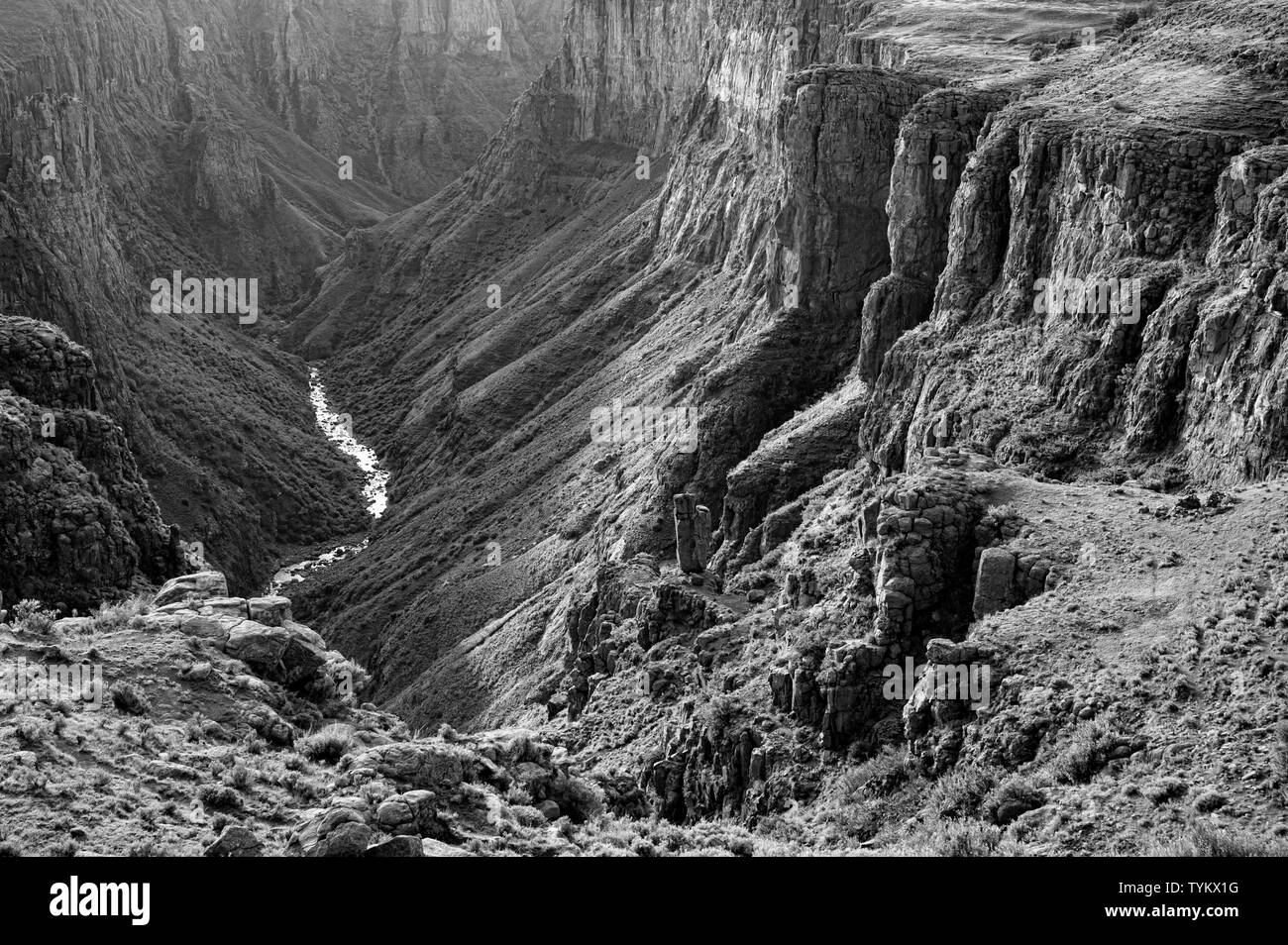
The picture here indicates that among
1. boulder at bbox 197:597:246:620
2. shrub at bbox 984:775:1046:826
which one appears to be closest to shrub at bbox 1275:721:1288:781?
shrub at bbox 984:775:1046:826

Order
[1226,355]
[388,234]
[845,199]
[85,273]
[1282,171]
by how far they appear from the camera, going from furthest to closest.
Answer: [388,234], [85,273], [845,199], [1282,171], [1226,355]

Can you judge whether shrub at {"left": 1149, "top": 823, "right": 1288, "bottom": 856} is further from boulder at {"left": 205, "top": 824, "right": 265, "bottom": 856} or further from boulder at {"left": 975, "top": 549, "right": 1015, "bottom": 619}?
boulder at {"left": 205, "top": 824, "right": 265, "bottom": 856}

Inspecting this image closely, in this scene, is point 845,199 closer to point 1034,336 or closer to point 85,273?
point 1034,336

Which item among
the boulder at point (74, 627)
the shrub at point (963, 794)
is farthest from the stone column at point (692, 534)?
the boulder at point (74, 627)

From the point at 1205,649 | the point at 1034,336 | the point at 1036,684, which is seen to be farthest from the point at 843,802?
the point at 1034,336

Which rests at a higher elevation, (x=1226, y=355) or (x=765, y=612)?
(x=1226, y=355)

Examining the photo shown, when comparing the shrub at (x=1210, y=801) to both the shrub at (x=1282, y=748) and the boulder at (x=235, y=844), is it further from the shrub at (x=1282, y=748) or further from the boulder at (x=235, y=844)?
the boulder at (x=235, y=844)
